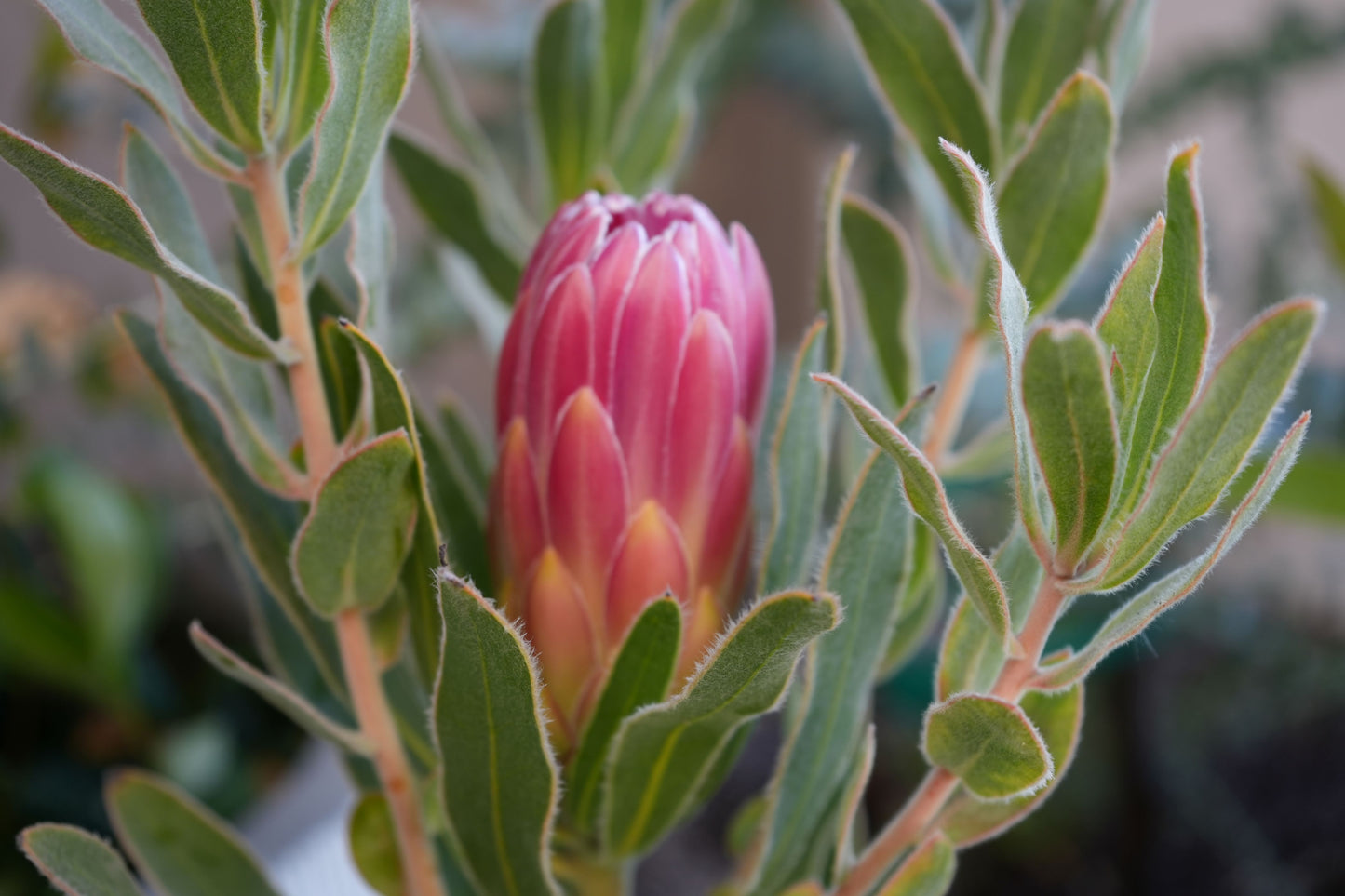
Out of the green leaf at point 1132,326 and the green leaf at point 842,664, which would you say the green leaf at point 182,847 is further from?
the green leaf at point 1132,326

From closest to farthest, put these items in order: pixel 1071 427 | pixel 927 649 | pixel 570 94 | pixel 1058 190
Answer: pixel 1071 427 < pixel 1058 190 < pixel 570 94 < pixel 927 649

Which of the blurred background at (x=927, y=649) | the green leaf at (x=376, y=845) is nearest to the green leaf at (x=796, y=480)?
the green leaf at (x=376, y=845)

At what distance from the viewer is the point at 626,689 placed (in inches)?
10.0

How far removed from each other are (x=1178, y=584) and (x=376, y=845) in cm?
21

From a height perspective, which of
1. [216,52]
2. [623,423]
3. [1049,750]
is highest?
[216,52]

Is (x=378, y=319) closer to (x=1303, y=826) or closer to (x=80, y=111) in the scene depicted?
(x=80, y=111)

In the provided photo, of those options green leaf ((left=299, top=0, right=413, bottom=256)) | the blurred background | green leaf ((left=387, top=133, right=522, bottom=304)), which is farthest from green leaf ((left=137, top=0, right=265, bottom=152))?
the blurred background

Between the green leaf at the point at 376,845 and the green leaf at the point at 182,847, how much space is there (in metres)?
0.04

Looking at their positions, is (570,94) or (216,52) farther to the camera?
(570,94)

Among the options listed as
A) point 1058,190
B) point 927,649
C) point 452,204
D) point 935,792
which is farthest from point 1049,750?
point 927,649

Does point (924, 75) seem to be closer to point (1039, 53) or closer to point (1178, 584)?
point (1039, 53)

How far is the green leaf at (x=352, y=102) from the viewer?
0.73ft

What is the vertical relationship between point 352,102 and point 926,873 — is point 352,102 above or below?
above

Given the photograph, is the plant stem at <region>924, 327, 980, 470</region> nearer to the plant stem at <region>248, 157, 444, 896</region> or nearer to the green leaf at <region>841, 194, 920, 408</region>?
the green leaf at <region>841, 194, 920, 408</region>
